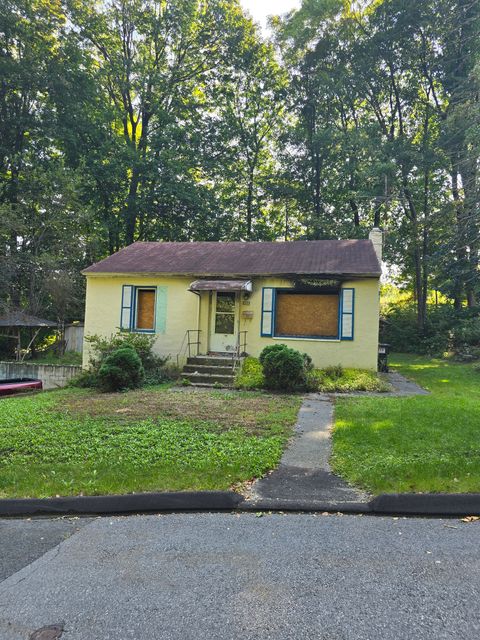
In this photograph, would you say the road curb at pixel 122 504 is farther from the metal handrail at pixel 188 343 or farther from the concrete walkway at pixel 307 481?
the metal handrail at pixel 188 343

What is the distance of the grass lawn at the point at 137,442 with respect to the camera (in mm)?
4062

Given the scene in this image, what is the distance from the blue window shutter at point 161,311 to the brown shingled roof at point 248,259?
27.4 inches

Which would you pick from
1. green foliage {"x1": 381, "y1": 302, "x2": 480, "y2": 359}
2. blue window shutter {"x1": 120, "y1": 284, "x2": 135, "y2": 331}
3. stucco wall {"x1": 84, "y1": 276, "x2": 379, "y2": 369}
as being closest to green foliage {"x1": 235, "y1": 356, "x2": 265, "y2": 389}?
stucco wall {"x1": 84, "y1": 276, "x2": 379, "y2": 369}

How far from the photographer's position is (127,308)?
12984mm

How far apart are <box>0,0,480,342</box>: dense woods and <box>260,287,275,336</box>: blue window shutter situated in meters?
9.92

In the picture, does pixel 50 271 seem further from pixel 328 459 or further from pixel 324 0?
pixel 324 0

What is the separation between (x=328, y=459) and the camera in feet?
16.1

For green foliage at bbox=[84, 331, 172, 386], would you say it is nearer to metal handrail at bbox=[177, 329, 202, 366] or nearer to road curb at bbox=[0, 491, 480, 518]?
metal handrail at bbox=[177, 329, 202, 366]

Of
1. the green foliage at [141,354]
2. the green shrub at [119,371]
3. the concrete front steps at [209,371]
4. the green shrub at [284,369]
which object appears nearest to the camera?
the green shrub at [284,369]

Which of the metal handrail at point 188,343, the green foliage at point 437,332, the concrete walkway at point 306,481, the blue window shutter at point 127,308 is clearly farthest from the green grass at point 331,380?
the green foliage at point 437,332

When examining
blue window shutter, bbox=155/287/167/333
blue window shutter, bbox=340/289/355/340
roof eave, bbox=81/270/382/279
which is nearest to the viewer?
roof eave, bbox=81/270/382/279

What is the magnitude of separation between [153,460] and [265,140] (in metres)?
27.9

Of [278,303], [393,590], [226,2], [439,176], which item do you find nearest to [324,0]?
[226,2]

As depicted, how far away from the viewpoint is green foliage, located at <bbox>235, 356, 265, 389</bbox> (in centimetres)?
1013
